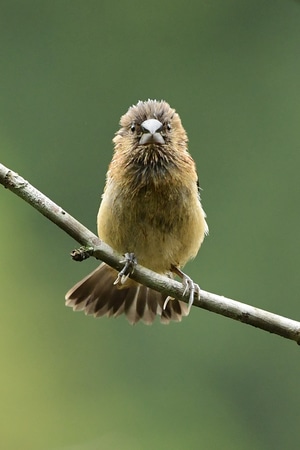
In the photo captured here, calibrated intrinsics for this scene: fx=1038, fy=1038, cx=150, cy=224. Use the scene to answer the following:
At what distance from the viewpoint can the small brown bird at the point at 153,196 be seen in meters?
5.26

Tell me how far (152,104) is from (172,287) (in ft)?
3.91

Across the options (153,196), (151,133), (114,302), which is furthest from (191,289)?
(114,302)

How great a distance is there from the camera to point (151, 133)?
5324 mm

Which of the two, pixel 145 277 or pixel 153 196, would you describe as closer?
pixel 145 277

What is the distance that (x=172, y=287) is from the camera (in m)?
4.84

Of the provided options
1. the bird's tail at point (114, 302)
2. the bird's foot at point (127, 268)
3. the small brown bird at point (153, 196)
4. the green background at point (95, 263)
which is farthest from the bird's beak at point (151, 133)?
the green background at point (95, 263)

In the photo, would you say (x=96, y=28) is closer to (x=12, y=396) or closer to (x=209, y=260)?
(x=209, y=260)

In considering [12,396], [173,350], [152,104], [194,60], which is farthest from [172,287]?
[194,60]

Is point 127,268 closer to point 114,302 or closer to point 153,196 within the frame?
point 153,196

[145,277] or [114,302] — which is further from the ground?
[114,302]

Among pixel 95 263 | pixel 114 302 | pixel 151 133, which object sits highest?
pixel 95 263

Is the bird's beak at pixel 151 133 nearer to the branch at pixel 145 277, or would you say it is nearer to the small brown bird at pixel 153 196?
the small brown bird at pixel 153 196

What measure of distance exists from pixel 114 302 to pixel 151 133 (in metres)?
1.22

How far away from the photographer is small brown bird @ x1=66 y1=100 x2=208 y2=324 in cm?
526
